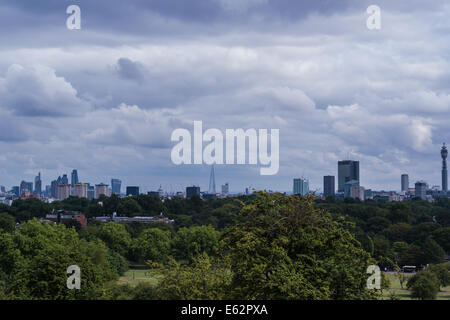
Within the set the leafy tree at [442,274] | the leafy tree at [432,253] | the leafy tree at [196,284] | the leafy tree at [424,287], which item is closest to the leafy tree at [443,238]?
the leafy tree at [432,253]

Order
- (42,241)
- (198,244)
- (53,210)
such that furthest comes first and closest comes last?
(53,210) < (198,244) < (42,241)

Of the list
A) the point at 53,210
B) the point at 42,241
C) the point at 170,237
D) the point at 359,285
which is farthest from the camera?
the point at 53,210

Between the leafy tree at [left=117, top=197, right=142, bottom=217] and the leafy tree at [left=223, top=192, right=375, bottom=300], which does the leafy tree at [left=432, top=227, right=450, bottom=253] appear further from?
the leafy tree at [left=117, top=197, right=142, bottom=217]

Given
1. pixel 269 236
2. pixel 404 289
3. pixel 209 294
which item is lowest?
pixel 404 289

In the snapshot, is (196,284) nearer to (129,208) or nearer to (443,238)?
(443,238)

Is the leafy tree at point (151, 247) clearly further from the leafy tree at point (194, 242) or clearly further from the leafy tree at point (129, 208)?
the leafy tree at point (129, 208)

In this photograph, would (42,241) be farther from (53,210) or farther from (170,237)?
(53,210)

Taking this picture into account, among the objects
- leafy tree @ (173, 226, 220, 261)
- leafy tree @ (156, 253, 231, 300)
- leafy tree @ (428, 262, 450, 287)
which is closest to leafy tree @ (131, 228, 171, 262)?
leafy tree @ (173, 226, 220, 261)
